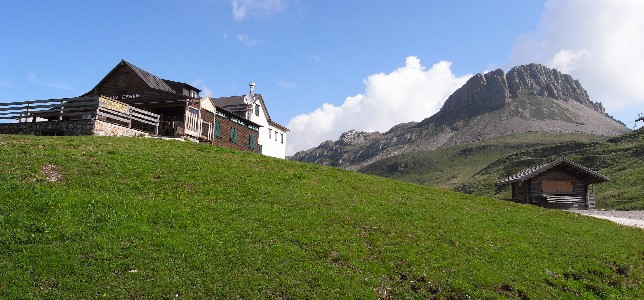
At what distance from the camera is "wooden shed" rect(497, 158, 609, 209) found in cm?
5212

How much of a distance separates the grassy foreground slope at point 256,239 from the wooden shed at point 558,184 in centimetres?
2457

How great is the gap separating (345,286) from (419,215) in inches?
386

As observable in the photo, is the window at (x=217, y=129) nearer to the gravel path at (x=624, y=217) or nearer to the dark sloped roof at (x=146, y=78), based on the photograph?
the dark sloped roof at (x=146, y=78)

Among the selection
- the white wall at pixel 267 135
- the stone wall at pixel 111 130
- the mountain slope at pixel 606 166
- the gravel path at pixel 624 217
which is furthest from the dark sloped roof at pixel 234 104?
the mountain slope at pixel 606 166

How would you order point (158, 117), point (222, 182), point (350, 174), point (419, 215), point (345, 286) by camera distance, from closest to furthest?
point (345, 286) < point (419, 215) < point (222, 182) < point (350, 174) < point (158, 117)

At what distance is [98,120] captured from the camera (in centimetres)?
3819

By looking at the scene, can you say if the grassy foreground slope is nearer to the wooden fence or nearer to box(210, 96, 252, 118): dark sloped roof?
the wooden fence

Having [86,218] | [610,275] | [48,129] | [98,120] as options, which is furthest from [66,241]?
[48,129]

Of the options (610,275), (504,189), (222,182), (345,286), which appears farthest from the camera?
(504,189)

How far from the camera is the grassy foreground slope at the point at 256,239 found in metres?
14.6

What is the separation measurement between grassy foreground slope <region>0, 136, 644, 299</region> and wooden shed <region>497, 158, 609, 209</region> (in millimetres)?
24567

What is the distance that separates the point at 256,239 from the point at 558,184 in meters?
46.6

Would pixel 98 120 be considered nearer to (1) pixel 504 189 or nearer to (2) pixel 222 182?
(2) pixel 222 182

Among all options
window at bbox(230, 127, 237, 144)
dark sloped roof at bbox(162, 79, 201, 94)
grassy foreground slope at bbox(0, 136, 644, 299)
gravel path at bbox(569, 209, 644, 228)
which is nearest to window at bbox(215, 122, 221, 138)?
window at bbox(230, 127, 237, 144)
